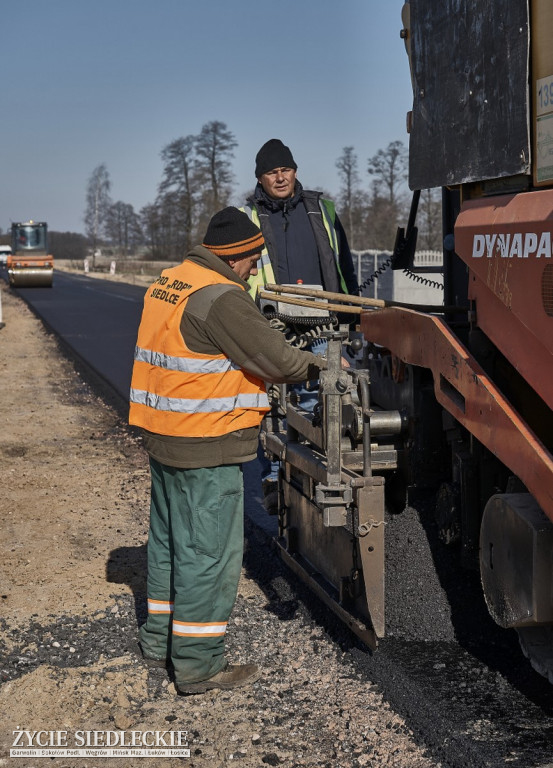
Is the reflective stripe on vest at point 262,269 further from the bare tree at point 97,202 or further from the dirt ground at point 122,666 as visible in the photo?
the bare tree at point 97,202

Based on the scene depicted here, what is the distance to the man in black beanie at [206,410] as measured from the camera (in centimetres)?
413

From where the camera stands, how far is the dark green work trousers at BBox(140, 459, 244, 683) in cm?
420

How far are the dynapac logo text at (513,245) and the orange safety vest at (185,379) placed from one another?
1.05 metres

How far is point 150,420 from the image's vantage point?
4281mm

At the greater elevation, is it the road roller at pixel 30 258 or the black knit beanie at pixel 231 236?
the road roller at pixel 30 258

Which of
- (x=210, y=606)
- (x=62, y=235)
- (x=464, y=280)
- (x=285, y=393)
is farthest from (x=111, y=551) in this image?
(x=62, y=235)

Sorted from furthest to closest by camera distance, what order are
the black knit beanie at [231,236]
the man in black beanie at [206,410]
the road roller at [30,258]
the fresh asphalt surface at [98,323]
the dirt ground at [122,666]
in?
1. the road roller at [30,258]
2. the fresh asphalt surface at [98,323]
3. the black knit beanie at [231,236]
4. the man in black beanie at [206,410]
5. the dirt ground at [122,666]

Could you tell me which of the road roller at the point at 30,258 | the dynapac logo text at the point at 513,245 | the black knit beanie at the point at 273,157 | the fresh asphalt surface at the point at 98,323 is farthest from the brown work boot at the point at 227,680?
the road roller at the point at 30,258

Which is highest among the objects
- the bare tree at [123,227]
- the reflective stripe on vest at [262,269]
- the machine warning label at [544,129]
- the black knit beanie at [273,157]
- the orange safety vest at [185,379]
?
the bare tree at [123,227]

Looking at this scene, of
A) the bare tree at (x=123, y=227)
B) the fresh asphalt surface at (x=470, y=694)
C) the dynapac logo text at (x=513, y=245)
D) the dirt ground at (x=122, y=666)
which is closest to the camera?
the dynapac logo text at (x=513, y=245)

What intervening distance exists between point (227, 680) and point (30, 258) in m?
41.6

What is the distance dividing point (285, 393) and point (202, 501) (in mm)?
1451

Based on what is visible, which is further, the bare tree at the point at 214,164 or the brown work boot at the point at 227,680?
the bare tree at the point at 214,164

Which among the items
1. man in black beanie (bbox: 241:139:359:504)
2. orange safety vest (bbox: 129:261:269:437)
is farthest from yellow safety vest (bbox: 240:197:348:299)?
orange safety vest (bbox: 129:261:269:437)
